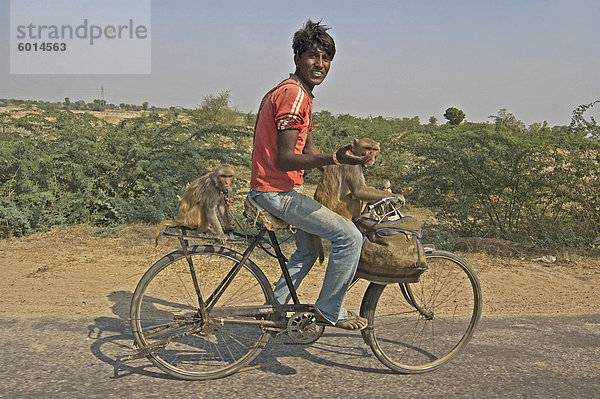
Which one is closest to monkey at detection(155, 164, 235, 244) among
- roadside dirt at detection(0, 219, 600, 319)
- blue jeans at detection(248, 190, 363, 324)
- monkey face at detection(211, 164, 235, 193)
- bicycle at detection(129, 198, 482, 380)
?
monkey face at detection(211, 164, 235, 193)

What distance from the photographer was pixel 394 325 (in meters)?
4.55

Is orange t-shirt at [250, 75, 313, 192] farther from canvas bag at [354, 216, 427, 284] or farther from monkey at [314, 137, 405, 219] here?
canvas bag at [354, 216, 427, 284]

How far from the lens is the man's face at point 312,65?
332cm

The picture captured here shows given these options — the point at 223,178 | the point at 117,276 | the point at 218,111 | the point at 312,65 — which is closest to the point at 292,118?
the point at 312,65

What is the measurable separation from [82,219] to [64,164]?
99 centimetres

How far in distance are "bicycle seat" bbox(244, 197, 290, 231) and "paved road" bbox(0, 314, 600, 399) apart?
1014 millimetres

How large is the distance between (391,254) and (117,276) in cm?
374

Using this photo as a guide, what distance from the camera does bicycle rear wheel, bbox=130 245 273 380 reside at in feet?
11.5

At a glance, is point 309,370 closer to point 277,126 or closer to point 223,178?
point 223,178

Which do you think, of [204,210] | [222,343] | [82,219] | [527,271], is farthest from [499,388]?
[82,219]

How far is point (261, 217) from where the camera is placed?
3.41 metres

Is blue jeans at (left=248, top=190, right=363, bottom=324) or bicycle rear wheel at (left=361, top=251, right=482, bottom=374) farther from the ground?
blue jeans at (left=248, top=190, right=363, bottom=324)

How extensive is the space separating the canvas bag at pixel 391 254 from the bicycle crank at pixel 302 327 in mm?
453

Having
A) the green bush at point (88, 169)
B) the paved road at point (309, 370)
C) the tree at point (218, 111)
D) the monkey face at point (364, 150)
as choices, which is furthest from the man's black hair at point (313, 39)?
the tree at point (218, 111)
